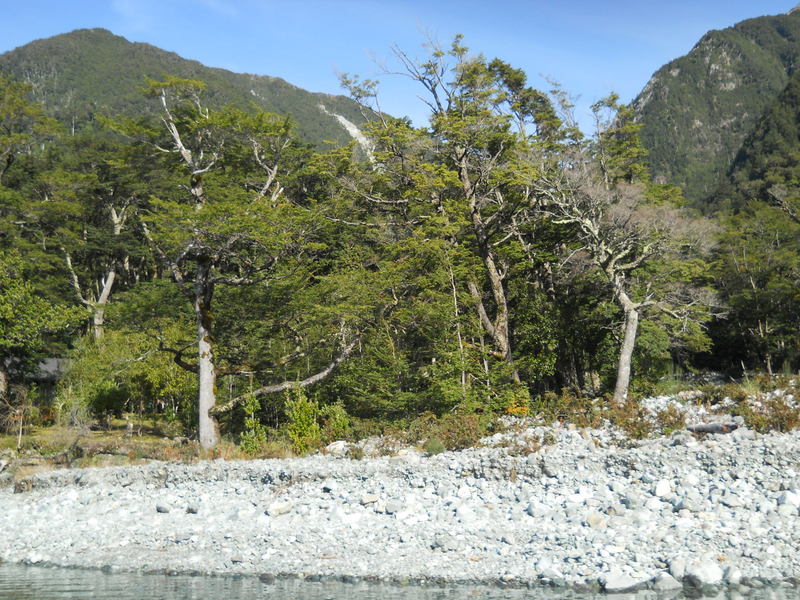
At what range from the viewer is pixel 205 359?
52.4 ft

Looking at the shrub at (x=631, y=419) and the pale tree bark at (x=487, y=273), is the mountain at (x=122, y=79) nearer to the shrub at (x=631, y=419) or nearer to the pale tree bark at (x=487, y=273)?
the pale tree bark at (x=487, y=273)

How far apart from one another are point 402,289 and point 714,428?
9.14m

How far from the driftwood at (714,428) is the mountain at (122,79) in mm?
105447

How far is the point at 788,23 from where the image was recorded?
543 ft

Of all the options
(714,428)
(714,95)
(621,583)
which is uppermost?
(714,95)

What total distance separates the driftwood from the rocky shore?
333 mm

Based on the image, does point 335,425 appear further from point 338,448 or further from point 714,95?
point 714,95

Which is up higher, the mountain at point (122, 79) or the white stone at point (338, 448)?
the mountain at point (122, 79)

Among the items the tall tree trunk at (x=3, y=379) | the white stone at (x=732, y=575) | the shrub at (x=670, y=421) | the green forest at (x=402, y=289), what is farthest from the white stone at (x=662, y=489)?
the tall tree trunk at (x=3, y=379)

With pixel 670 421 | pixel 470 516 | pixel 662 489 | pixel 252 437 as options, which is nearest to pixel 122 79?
pixel 252 437

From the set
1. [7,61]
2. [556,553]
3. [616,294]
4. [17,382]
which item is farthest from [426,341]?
[7,61]

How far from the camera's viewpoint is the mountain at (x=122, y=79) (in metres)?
125

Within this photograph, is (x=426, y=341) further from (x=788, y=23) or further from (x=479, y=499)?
(x=788, y=23)

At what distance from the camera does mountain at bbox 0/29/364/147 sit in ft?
411
